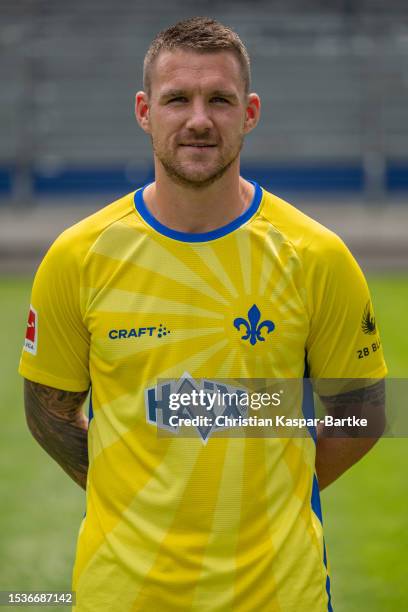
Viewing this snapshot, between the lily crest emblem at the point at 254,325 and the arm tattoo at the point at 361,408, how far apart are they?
0.35 m

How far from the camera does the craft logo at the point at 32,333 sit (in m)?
2.87

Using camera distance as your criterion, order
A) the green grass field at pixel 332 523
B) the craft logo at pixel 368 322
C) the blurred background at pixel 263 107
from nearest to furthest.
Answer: the craft logo at pixel 368 322 < the green grass field at pixel 332 523 < the blurred background at pixel 263 107

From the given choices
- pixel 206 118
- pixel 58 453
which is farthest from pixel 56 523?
pixel 206 118

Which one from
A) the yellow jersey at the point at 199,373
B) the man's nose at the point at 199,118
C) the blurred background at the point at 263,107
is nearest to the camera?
the man's nose at the point at 199,118

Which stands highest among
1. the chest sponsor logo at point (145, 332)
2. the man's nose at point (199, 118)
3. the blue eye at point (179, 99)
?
the blue eye at point (179, 99)

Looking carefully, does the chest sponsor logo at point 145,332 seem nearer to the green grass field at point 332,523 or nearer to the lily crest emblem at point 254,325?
the lily crest emblem at point 254,325

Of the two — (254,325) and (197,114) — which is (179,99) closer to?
(197,114)

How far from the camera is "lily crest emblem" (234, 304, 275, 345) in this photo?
8.82 ft

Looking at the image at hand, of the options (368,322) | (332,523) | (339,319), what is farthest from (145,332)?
(332,523)

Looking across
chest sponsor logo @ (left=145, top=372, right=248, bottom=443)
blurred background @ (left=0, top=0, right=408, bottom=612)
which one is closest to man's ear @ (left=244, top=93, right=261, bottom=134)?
chest sponsor logo @ (left=145, top=372, right=248, bottom=443)

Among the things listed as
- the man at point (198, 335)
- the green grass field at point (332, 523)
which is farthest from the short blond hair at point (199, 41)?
the green grass field at point (332, 523)

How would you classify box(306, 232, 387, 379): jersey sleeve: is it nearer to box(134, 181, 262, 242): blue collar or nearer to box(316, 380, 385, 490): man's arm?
box(316, 380, 385, 490): man's arm

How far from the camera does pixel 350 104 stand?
25.8 m

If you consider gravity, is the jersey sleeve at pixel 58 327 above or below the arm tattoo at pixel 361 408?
above
